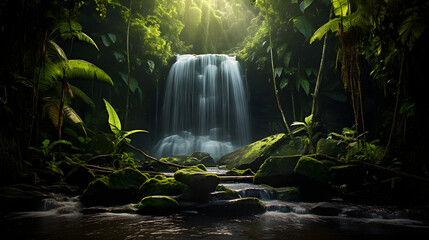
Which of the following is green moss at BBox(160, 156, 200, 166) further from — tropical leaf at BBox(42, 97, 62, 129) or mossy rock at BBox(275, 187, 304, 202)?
mossy rock at BBox(275, 187, 304, 202)

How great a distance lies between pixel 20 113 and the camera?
174 inches

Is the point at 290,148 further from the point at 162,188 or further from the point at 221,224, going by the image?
the point at 221,224

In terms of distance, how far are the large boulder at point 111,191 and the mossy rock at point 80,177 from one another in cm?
113

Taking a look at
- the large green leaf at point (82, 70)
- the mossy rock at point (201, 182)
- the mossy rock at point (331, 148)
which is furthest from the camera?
the large green leaf at point (82, 70)

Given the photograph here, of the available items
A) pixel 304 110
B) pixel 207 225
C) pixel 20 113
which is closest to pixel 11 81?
pixel 20 113

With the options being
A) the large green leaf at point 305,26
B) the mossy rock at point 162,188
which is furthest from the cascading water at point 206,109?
the mossy rock at point 162,188

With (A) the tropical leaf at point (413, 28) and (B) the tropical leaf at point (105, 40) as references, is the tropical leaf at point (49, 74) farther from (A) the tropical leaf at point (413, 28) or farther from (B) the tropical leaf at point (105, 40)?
(A) the tropical leaf at point (413, 28)

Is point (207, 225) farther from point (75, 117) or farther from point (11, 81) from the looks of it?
point (75, 117)

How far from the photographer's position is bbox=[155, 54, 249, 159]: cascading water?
46.5 feet

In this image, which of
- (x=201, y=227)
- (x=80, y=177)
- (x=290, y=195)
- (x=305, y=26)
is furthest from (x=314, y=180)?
(x=305, y=26)

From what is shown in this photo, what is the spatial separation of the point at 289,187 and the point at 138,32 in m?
9.85

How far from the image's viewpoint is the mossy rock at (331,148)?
21.8 ft

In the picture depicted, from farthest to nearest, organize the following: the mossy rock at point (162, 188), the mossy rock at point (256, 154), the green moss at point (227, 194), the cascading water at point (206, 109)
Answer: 1. the cascading water at point (206, 109)
2. the mossy rock at point (256, 154)
3. the mossy rock at point (162, 188)
4. the green moss at point (227, 194)

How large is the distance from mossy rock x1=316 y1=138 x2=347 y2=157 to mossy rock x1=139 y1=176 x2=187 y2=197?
437 centimetres
